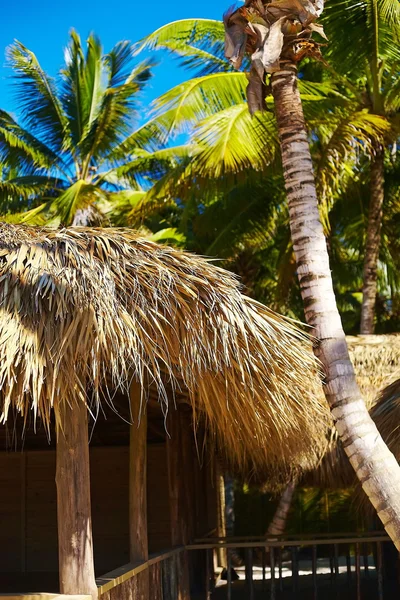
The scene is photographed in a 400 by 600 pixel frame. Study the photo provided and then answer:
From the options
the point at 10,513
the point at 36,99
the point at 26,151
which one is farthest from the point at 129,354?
the point at 36,99

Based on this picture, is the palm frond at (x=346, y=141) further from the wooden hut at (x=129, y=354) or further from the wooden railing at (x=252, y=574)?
the wooden railing at (x=252, y=574)

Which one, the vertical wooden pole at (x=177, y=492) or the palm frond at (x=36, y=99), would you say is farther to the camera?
the palm frond at (x=36, y=99)

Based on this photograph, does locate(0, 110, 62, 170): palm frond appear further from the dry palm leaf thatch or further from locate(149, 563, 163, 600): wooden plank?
locate(149, 563, 163, 600): wooden plank

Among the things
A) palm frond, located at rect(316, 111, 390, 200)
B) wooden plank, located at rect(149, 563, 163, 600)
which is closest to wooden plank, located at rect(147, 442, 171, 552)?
wooden plank, located at rect(149, 563, 163, 600)

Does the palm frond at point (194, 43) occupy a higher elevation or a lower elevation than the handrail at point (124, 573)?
higher

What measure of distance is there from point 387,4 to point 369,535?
6.60 meters

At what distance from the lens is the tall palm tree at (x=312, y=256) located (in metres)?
6.17

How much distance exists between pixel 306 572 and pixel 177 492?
7.46 metres

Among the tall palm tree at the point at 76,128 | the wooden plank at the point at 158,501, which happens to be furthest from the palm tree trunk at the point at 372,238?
the tall palm tree at the point at 76,128

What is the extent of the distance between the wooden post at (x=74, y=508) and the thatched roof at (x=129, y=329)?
0.55ft

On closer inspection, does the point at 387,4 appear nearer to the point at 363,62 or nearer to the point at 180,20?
the point at 363,62

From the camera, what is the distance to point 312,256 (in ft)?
22.3

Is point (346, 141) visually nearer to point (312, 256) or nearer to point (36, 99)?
point (312, 256)

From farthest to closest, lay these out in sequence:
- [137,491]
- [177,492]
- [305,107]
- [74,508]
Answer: [305,107] → [177,492] → [137,491] → [74,508]
